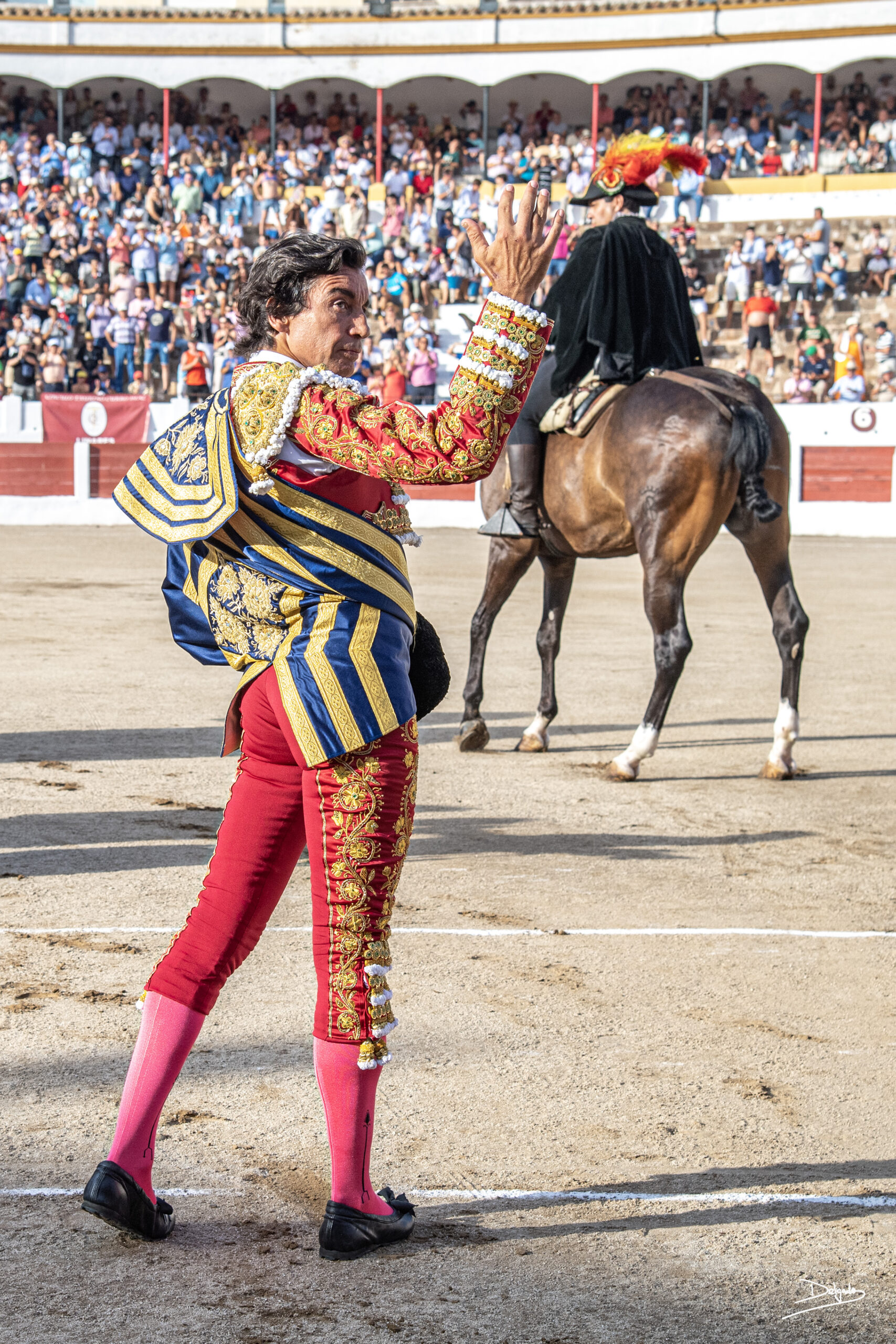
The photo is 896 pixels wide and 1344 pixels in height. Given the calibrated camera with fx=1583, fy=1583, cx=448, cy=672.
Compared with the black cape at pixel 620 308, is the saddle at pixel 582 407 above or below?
below

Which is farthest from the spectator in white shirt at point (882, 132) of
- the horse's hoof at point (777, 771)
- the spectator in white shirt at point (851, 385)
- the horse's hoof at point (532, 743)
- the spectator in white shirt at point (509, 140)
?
the horse's hoof at point (777, 771)

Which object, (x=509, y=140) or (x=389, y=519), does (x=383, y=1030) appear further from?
(x=509, y=140)

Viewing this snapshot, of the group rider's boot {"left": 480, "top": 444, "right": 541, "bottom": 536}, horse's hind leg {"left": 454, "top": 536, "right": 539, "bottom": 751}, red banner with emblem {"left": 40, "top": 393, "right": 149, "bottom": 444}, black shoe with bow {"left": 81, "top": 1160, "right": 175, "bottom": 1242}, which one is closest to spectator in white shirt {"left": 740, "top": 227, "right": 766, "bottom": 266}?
red banner with emblem {"left": 40, "top": 393, "right": 149, "bottom": 444}

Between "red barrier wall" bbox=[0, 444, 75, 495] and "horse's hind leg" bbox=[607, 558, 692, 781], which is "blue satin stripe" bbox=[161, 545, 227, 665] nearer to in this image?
"horse's hind leg" bbox=[607, 558, 692, 781]

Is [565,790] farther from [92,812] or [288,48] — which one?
[288,48]

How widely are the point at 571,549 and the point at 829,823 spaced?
75.2 inches

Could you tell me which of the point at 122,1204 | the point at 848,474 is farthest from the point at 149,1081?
the point at 848,474

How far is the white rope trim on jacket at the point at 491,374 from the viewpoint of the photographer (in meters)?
2.16

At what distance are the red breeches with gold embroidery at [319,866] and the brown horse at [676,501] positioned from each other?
12.3 feet

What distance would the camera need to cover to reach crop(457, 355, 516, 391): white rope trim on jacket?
7.10 feet

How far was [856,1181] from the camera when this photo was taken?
8.66 ft

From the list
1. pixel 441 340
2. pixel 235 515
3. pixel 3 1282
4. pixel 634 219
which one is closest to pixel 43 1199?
pixel 3 1282

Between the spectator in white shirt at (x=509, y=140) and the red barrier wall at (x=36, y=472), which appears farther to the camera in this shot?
the spectator in white shirt at (x=509, y=140)

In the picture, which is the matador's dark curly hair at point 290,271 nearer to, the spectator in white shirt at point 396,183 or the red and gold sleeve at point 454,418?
the red and gold sleeve at point 454,418
